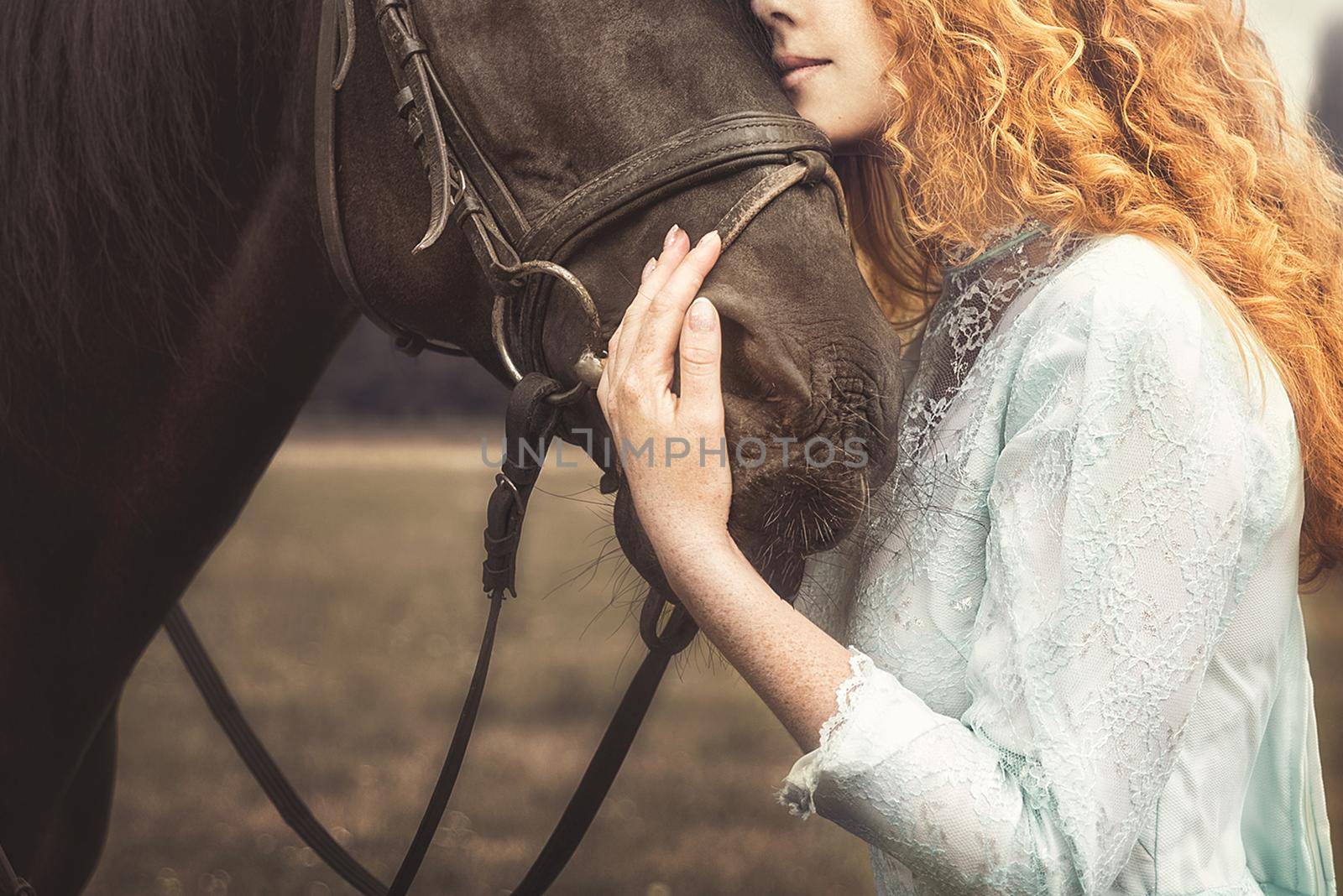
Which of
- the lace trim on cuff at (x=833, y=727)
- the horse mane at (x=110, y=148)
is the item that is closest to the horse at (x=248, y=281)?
the horse mane at (x=110, y=148)

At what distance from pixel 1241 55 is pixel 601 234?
0.77 metres

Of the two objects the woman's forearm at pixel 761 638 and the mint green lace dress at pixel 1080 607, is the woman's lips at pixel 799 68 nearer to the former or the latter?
the mint green lace dress at pixel 1080 607

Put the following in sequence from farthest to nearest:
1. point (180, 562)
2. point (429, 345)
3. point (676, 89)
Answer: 1. point (180, 562)
2. point (429, 345)
3. point (676, 89)

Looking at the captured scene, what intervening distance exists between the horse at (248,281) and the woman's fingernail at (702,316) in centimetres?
4

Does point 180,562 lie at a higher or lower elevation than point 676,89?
lower

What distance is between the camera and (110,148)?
1348 mm

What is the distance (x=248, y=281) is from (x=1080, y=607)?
1070 mm

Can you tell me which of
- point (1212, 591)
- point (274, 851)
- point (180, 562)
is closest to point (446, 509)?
point (274, 851)

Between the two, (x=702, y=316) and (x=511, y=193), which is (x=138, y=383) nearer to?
(x=511, y=193)

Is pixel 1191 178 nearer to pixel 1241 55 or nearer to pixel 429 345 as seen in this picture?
pixel 1241 55

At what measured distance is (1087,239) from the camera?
3.77 ft

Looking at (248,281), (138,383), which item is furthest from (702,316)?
(138,383)

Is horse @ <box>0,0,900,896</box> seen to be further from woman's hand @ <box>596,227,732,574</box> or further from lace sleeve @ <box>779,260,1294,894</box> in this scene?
lace sleeve @ <box>779,260,1294,894</box>

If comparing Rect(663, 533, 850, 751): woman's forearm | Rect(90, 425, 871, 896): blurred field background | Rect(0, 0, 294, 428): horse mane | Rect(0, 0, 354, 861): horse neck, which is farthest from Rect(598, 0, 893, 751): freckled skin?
Rect(0, 0, 294, 428): horse mane
